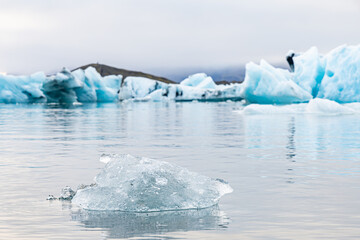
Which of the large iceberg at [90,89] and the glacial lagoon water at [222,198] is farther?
the large iceberg at [90,89]

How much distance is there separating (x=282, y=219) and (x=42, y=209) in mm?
2892

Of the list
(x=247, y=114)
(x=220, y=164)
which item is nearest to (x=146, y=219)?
(x=220, y=164)

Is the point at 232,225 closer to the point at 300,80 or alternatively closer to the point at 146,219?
the point at 146,219

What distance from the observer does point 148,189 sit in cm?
678

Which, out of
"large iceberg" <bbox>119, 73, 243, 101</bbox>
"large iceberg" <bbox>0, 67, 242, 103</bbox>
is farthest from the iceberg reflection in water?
"large iceberg" <bbox>119, 73, 243, 101</bbox>

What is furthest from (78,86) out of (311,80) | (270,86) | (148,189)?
(148,189)

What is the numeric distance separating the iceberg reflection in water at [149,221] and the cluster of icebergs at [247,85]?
40.1 meters

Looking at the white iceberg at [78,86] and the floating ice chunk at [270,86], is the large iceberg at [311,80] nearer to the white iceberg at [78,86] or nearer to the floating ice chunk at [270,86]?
the floating ice chunk at [270,86]

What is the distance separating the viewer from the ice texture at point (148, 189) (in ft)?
21.9

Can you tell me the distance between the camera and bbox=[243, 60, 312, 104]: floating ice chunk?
46.4 metres

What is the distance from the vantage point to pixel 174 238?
524cm

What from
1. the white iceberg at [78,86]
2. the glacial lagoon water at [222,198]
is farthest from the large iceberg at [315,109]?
→ the white iceberg at [78,86]

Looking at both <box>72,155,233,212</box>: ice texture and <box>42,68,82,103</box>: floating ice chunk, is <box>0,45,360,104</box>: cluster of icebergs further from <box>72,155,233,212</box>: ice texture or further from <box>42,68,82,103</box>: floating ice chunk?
<box>72,155,233,212</box>: ice texture

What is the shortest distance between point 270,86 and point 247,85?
8.07 feet
